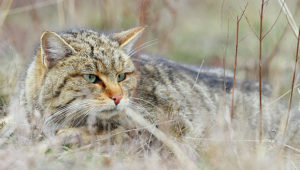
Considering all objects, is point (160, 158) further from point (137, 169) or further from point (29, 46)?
point (29, 46)

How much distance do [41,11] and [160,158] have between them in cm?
689

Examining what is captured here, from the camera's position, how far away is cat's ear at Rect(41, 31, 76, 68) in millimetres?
3330

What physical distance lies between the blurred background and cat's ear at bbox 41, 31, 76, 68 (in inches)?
35.5

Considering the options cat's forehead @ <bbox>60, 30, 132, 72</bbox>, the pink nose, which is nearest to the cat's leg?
the pink nose

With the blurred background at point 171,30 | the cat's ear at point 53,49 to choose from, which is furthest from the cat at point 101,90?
the blurred background at point 171,30

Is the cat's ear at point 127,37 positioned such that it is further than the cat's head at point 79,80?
Yes

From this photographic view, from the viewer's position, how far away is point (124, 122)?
3596 mm

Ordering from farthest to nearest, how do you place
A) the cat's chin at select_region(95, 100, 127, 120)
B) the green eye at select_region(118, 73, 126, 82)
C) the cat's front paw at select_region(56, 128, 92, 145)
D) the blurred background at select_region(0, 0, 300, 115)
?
the blurred background at select_region(0, 0, 300, 115) → the green eye at select_region(118, 73, 126, 82) → the cat's chin at select_region(95, 100, 127, 120) → the cat's front paw at select_region(56, 128, 92, 145)

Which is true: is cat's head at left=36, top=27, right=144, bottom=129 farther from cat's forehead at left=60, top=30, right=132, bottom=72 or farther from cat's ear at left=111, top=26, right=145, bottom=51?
cat's ear at left=111, top=26, right=145, bottom=51

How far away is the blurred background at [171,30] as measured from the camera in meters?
5.16

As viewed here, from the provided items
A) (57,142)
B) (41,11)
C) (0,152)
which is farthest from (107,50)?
(41,11)

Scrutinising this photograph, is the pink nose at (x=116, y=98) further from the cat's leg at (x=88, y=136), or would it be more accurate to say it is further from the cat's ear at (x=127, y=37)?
the cat's ear at (x=127, y=37)

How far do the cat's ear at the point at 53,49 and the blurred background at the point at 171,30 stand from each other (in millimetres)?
903

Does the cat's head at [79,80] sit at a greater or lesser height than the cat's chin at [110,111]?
greater
